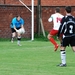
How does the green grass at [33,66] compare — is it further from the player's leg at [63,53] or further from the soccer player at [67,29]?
the soccer player at [67,29]

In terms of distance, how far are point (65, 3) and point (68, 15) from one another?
24.2 metres

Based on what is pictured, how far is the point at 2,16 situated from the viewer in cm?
3191

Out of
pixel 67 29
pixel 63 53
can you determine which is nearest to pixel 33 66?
pixel 63 53

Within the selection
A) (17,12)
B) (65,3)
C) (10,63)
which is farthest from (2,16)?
(10,63)

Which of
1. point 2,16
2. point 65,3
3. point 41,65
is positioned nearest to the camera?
point 41,65

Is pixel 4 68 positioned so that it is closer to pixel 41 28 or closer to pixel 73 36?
pixel 73 36

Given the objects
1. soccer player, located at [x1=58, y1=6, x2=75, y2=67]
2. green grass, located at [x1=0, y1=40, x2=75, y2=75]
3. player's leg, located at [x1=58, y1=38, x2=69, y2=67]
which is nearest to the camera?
green grass, located at [x1=0, y1=40, x2=75, y2=75]

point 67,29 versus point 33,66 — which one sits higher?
point 67,29

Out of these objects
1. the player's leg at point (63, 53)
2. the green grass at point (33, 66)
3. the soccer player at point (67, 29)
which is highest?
the soccer player at point (67, 29)

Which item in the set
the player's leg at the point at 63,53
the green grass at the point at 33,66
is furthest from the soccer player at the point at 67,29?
the green grass at the point at 33,66

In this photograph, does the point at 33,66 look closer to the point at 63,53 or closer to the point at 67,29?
the point at 63,53

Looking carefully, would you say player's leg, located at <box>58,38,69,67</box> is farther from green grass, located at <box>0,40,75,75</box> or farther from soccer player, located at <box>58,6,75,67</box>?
green grass, located at <box>0,40,75,75</box>

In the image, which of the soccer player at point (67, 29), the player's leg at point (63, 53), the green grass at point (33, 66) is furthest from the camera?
the soccer player at point (67, 29)

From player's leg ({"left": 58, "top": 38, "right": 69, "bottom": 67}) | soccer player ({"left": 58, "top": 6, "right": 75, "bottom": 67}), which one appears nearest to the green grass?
player's leg ({"left": 58, "top": 38, "right": 69, "bottom": 67})
